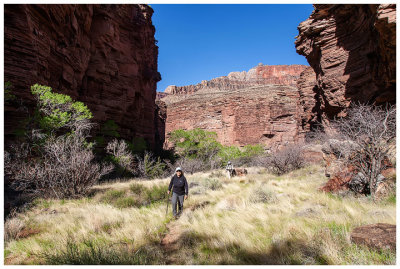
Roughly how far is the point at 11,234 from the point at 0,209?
2.71 feet

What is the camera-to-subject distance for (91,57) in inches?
790

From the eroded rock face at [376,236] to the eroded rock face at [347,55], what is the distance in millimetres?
11727

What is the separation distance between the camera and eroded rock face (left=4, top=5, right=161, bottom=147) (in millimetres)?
11781

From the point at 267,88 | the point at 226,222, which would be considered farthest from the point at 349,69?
the point at 267,88

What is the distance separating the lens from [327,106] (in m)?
19.2

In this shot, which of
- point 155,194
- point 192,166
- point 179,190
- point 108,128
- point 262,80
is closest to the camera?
point 179,190

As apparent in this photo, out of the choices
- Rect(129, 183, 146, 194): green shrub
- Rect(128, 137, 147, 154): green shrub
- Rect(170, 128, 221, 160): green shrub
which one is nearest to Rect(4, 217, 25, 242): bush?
Rect(129, 183, 146, 194): green shrub

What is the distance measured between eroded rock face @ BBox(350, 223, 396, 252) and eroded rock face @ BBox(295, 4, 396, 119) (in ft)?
38.5

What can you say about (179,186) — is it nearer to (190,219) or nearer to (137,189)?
(190,219)

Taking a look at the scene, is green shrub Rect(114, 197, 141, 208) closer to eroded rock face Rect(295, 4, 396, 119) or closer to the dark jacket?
the dark jacket

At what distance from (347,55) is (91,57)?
76.2ft

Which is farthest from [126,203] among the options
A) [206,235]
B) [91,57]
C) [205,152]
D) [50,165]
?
[205,152]

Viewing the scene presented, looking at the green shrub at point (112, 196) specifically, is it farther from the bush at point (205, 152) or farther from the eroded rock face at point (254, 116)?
the eroded rock face at point (254, 116)

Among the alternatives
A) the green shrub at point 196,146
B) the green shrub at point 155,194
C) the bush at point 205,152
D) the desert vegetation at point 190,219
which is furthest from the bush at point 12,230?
the green shrub at point 196,146
